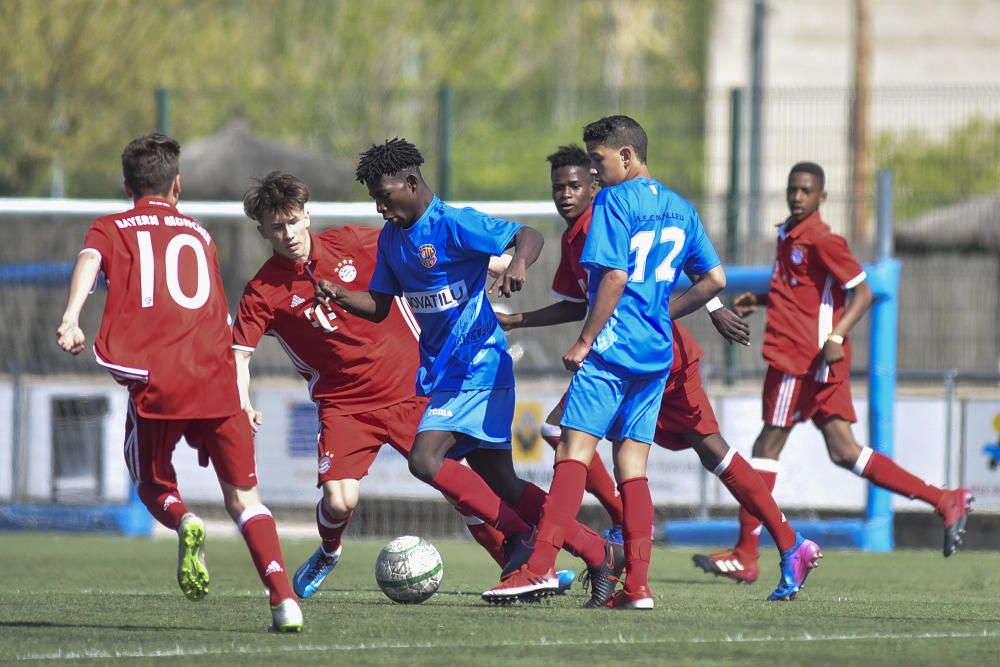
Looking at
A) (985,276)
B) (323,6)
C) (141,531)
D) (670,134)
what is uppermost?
(323,6)

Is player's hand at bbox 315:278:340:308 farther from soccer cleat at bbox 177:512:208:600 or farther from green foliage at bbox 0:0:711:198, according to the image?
green foliage at bbox 0:0:711:198

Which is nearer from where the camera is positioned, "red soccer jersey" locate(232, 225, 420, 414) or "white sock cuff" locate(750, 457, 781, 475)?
"red soccer jersey" locate(232, 225, 420, 414)

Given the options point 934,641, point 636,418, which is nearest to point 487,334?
point 636,418

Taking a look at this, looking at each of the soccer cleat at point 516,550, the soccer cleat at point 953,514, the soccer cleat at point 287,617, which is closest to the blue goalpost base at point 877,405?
the soccer cleat at point 953,514

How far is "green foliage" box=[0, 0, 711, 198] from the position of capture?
19.0 meters

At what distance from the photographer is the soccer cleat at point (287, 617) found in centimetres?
564

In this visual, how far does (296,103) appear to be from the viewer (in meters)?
22.2

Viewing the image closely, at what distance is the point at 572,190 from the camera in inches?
303

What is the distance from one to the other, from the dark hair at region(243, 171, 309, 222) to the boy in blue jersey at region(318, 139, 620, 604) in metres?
0.40

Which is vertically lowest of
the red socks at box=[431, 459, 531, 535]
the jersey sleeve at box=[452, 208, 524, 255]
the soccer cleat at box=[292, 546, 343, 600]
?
the soccer cleat at box=[292, 546, 343, 600]

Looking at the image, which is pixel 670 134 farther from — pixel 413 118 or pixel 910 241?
pixel 413 118

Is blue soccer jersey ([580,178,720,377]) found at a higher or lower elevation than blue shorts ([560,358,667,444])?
higher

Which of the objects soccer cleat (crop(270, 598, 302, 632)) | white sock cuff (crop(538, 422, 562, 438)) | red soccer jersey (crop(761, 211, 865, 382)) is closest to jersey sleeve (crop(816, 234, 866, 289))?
red soccer jersey (crop(761, 211, 865, 382))

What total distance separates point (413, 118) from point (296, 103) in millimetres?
5763
